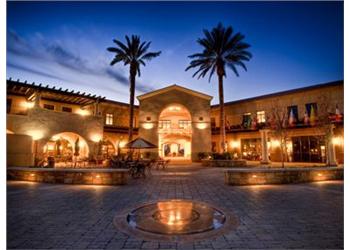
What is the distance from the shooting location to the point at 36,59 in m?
19.0

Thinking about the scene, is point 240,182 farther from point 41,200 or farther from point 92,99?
point 92,99

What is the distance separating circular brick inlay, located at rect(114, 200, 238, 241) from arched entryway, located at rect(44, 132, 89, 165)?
18.1 m

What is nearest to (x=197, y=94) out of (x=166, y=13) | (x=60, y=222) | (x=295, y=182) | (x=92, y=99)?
(x=92, y=99)

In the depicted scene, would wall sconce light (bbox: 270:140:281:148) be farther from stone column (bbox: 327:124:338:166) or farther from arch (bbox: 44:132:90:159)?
arch (bbox: 44:132:90:159)

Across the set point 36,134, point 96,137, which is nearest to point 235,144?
point 96,137

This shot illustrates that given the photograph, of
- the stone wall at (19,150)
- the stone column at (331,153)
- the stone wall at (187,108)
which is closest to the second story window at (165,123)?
the stone wall at (187,108)

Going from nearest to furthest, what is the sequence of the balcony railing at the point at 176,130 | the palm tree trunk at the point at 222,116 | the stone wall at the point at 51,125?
1. the stone wall at the point at 51,125
2. the palm tree trunk at the point at 222,116
3. the balcony railing at the point at 176,130

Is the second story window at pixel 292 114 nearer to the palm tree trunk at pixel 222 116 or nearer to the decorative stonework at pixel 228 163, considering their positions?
the palm tree trunk at pixel 222 116

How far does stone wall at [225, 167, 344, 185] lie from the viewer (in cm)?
962

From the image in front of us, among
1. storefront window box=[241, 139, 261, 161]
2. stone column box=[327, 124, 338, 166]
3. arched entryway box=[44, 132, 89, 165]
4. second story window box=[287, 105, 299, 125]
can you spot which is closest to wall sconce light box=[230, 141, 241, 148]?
storefront window box=[241, 139, 261, 161]

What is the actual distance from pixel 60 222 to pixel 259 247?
4688mm

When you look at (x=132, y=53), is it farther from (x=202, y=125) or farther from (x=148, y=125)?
(x=202, y=125)

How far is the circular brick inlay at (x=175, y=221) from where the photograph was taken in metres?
3.96

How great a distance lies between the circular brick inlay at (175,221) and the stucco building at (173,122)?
14517mm
